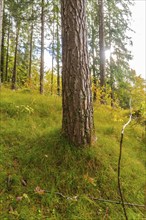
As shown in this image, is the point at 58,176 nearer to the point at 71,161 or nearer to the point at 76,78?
the point at 71,161

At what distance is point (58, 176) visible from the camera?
10.6ft

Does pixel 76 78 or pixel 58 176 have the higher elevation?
pixel 76 78

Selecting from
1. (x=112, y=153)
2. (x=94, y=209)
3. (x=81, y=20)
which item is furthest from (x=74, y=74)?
(x=94, y=209)

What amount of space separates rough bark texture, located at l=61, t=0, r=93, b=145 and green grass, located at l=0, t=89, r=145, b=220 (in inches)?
10.5

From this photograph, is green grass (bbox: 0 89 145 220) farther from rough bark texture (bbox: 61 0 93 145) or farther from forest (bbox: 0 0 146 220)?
rough bark texture (bbox: 61 0 93 145)

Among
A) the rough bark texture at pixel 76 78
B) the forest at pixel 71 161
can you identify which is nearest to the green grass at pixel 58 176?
the forest at pixel 71 161

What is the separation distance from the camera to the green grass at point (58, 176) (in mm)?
2816

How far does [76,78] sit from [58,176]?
156 centimetres

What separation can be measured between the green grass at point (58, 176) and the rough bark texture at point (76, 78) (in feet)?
0.87

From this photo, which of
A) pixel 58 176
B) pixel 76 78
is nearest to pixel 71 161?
pixel 58 176

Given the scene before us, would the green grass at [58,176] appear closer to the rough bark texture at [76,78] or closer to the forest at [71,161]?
the forest at [71,161]

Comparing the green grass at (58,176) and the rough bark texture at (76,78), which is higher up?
the rough bark texture at (76,78)

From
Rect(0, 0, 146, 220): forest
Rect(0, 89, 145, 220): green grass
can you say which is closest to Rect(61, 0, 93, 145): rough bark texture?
Rect(0, 0, 146, 220): forest

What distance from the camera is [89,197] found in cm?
304
